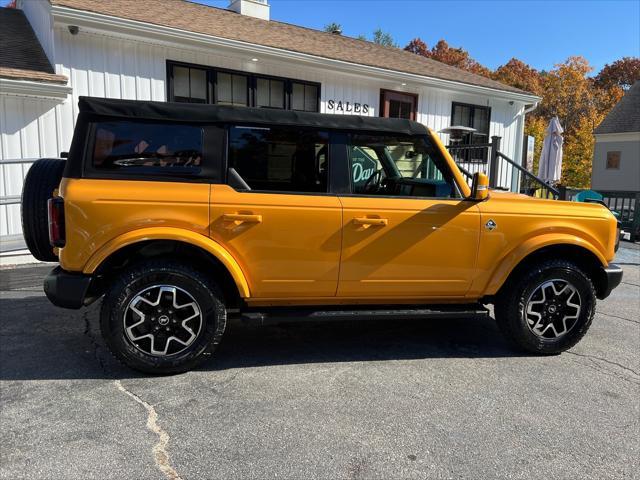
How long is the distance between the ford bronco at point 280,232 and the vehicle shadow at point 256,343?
1.33ft

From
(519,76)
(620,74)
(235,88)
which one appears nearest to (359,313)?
(235,88)

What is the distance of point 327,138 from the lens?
3.67 meters

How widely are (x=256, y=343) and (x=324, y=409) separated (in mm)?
1318

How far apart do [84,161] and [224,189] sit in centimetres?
97

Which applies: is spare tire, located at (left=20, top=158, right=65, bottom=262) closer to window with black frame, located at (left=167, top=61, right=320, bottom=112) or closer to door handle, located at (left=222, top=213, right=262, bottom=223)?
door handle, located at (left=222, top=213, right=262, bottom=223)

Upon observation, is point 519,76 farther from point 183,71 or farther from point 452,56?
point 183,71

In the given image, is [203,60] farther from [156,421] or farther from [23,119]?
[156,421]

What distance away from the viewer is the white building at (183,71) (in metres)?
7.39

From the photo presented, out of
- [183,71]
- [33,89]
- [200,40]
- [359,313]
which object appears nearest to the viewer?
[359,313]

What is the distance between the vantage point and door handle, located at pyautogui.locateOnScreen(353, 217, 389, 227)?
11.7 ft

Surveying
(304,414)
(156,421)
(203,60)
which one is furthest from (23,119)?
(304,414)

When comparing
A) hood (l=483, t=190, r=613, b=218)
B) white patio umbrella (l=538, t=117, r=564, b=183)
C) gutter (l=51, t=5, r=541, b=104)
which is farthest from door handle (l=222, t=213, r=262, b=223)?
white patio umbrella (l=538, t=117, r=564, b=183)

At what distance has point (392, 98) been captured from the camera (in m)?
11.5

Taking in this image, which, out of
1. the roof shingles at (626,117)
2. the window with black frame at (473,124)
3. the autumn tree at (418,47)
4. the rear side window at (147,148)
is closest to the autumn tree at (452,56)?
the autumn tree at (418,47)
